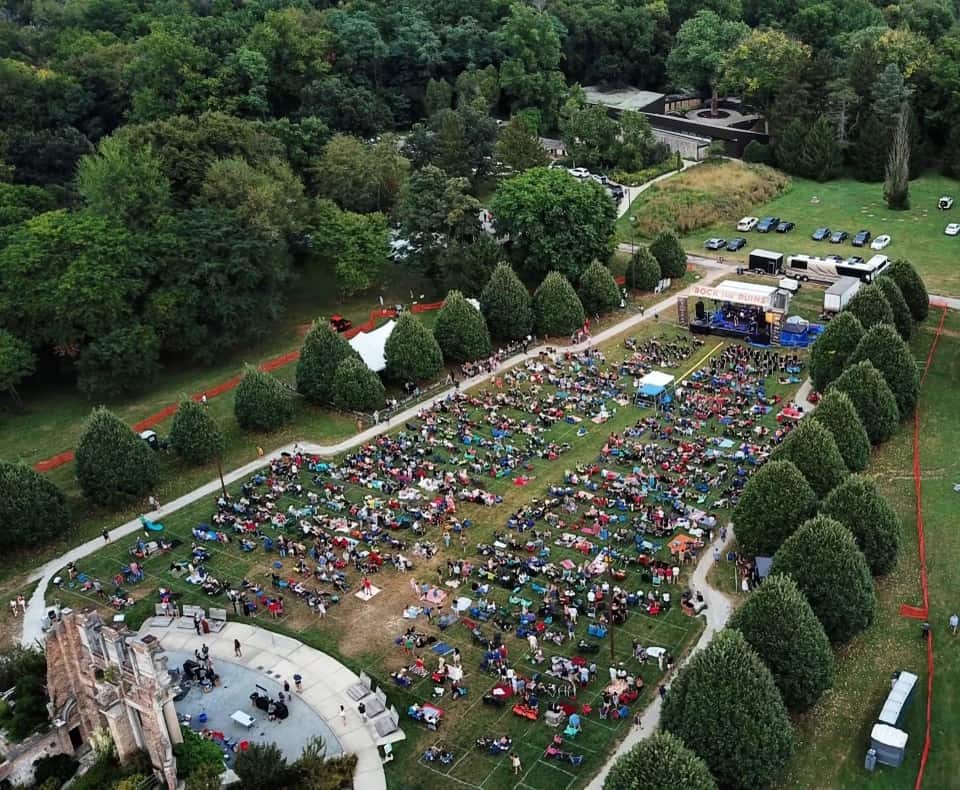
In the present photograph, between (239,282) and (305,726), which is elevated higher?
(239,282)

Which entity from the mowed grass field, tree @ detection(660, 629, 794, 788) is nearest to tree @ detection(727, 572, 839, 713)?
tree @ detection(660, 629, 794, 788)

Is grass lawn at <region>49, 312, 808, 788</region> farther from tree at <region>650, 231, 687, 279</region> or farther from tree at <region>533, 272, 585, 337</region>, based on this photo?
tree at <region>650, 231, 687, 279</region>

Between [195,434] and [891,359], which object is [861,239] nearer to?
[891,359]

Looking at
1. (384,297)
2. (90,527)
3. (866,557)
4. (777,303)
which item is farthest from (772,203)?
(90,527)

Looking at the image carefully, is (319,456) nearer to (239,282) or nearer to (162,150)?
(239,282)

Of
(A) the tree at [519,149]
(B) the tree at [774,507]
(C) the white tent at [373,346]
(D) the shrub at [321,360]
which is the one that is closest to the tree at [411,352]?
(C) the white tent at [373,346]

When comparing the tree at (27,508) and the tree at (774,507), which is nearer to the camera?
the tree at (774,507)

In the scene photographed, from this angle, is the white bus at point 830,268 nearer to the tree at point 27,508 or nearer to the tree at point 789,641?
the tree at point 789,641
